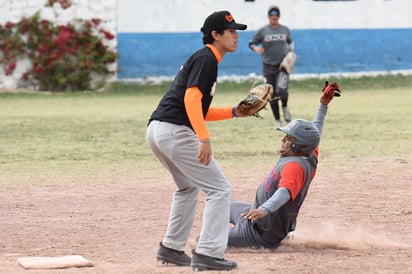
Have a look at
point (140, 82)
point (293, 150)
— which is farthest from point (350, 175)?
point (140, 82)

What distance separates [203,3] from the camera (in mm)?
30250

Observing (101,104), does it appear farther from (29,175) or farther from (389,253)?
(389,253)

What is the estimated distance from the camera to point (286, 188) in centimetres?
728

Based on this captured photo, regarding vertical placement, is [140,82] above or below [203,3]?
below

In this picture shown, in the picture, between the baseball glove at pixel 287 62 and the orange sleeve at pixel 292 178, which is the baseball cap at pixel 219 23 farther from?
the baseball glove at pixel 287 62

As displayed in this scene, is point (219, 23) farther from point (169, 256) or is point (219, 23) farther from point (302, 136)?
point (169, 256)

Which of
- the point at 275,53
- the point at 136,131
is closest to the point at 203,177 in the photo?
the point at 136,131

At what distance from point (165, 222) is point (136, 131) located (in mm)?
8687

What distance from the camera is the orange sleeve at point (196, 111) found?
21.4 feet

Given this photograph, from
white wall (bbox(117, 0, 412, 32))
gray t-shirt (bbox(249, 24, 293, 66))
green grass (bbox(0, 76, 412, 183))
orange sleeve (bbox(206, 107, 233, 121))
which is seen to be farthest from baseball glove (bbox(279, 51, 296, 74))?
white wall (bbox(117, 0, 412, 32))

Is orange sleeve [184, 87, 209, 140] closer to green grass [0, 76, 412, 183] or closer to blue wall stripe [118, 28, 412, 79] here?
green grass [0, 76, 412, 183]

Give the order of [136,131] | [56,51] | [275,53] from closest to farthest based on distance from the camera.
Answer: [136,131]
[275,53]
[56,51]

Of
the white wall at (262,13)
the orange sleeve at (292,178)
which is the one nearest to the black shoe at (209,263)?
the orange sleeve at (292,178)

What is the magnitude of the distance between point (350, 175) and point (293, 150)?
454cm
